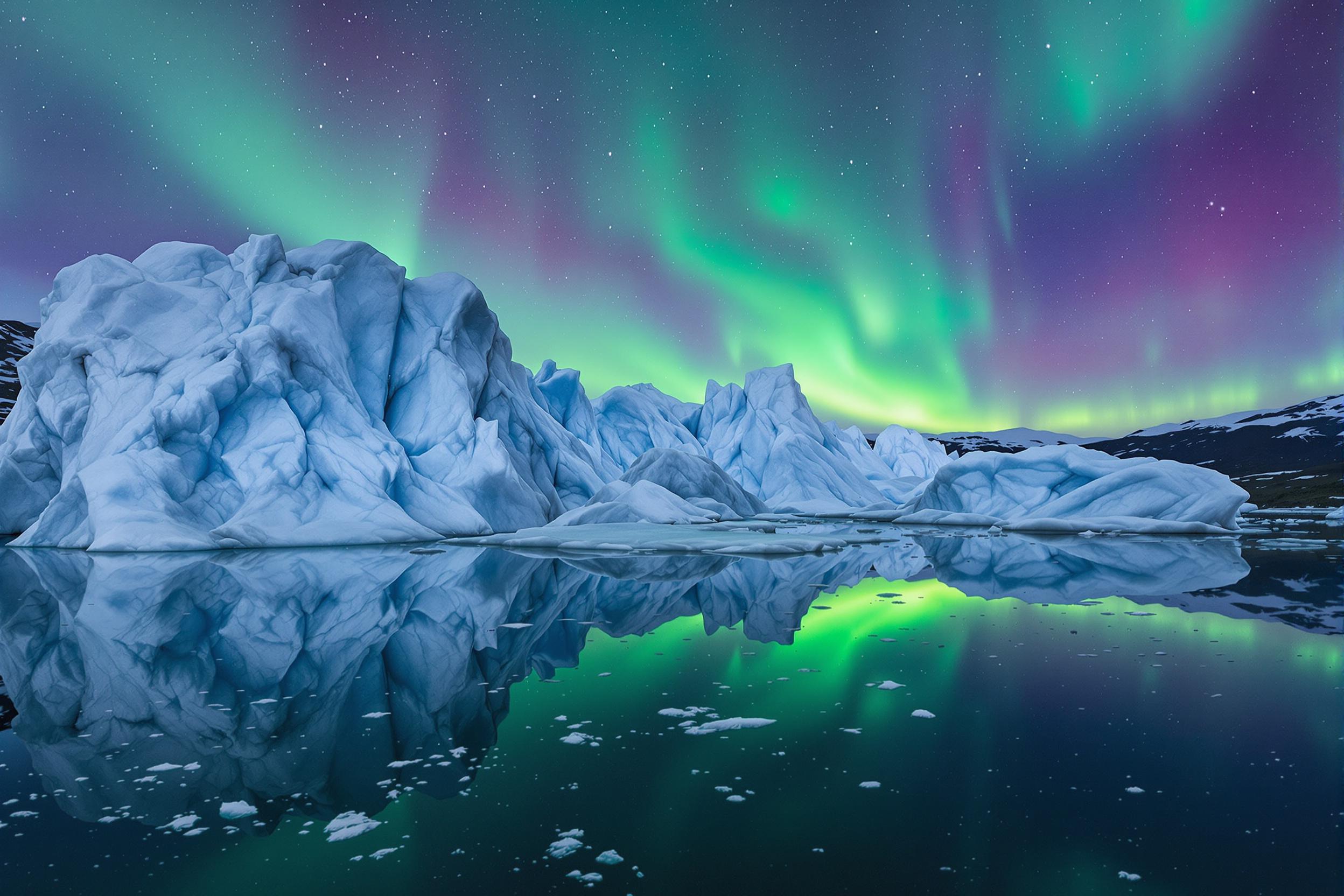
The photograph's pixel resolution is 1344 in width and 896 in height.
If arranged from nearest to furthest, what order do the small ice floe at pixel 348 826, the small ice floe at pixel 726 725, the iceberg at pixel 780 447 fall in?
the small ice floe at pixel 348 826, the small ice floe at pixel 726 725, the iceberg at pixel 780 447

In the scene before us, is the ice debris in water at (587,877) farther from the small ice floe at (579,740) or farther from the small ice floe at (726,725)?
the small ice floe at (726,725)

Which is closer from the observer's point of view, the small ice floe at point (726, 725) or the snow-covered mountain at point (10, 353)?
the small ice floe at point (726, 725)

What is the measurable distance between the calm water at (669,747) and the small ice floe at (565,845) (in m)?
0.02

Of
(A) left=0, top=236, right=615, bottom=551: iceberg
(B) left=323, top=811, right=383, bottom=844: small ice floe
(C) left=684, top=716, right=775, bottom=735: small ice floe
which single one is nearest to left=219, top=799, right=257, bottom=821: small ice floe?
(B) left=323, top=811, right=383, bottom=844: small ice floe

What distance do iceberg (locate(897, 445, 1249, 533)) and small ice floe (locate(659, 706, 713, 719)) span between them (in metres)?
19.3

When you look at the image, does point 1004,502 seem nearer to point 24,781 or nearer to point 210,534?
point 210,534

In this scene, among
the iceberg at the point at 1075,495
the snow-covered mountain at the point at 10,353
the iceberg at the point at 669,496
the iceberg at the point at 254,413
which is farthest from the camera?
the snow-covered mountain at the point at 10,353

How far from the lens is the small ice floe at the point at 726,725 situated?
382 cm

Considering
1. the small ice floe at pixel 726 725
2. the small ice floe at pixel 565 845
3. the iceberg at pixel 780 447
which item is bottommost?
the small ice floe at pixel 565 845

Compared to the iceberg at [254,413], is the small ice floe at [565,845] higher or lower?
lower

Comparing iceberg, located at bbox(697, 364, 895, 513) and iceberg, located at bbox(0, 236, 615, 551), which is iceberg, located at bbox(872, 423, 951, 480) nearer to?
iceberg, located at bbox(697, 364, 895, 513)

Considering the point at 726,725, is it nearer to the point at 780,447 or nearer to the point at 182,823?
the point at 182,823

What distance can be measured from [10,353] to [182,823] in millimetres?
101684

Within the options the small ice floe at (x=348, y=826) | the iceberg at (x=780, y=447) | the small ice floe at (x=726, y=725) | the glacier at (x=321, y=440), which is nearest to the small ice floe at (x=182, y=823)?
the small ice floe at (x=348, y=826)
